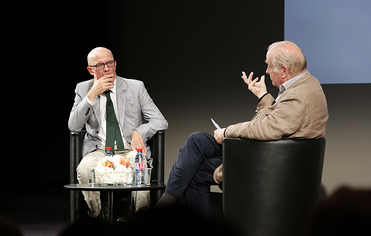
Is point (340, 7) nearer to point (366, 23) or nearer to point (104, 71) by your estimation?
point (366, 23)

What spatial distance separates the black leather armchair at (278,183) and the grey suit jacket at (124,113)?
1.04 m

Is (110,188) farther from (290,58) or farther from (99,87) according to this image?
(290,58)

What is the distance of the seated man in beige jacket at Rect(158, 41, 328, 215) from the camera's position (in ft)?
6.64

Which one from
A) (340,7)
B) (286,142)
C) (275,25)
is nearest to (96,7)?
(275,25)

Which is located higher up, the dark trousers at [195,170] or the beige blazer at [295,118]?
the beige blazer at [295,118]

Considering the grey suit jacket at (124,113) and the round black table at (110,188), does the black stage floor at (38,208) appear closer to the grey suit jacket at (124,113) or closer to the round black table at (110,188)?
the round black table at (110,188)

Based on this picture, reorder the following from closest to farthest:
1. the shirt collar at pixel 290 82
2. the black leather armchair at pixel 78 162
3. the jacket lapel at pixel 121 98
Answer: the shirt collar at pixel 290 82, the black leather armchair at pixel 78 162, the jacket lapel at pixel 121 98

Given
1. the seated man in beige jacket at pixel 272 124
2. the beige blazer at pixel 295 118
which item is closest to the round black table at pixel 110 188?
the seated man in beige jacket at pixel 272 124

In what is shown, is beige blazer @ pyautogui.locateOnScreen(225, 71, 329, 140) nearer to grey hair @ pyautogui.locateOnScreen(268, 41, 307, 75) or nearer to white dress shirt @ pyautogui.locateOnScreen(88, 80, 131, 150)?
grey hair @ pyautogui.locateOnScreen(268, 41, 307, 75)

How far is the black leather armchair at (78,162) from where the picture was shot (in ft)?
9.25

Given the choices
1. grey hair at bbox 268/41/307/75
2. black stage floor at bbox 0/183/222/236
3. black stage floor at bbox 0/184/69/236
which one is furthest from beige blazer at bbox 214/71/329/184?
black stage floor at bbox 0/184/69/236

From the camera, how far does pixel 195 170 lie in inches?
98.5

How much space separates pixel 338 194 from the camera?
1.72ft

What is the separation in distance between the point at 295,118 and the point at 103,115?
1551 mm
